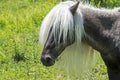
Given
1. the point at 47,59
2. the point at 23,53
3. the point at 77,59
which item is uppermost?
the point at 47,59

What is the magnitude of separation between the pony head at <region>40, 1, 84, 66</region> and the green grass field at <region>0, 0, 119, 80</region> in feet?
5.12

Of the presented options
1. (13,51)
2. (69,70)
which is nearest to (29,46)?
(13,51)

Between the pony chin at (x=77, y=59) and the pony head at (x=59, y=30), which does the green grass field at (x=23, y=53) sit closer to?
the pony chin at (x=77, y=59)

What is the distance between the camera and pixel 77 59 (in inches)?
220

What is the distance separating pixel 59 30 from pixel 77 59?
59 centimetres

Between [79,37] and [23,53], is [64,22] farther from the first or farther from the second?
[23,53]

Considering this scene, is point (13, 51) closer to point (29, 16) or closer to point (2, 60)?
point (2, 60)

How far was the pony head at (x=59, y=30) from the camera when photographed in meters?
5.16

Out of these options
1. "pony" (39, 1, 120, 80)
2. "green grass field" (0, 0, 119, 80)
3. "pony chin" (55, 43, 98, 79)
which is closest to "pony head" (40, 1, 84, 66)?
"pony" (39, 1, 120, 80)

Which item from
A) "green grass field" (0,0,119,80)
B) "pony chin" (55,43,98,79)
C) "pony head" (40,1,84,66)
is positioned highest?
"pony head" (40,1,84,66)

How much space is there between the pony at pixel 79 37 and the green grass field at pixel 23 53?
122 cm

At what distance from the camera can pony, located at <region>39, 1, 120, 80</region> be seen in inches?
204

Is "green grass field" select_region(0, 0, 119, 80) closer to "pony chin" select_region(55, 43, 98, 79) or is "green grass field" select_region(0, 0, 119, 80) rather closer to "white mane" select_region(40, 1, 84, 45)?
"pony chin" select_region(55, 43, 98, 79)

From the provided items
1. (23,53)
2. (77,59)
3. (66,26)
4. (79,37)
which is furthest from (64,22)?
(23,53)
